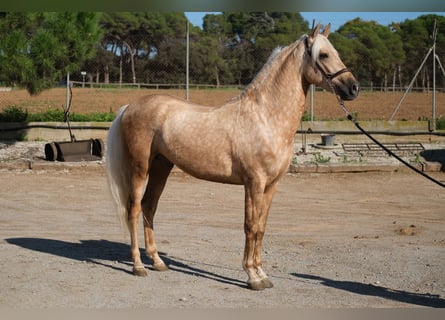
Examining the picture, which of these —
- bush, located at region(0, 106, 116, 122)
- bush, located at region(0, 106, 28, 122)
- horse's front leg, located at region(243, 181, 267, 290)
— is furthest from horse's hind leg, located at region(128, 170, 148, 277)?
bush, located at region(0, 106, 28, 122)

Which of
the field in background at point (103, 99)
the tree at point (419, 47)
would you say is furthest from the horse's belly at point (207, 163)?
the tree at point (419, 47)

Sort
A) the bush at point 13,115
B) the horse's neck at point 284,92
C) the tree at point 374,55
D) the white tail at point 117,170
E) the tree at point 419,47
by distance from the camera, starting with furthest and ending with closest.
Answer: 1. the tree at point 419,47
2. the tree at point 374,55
3. the bush at point 13,115
4. the white tail at point 117,170
5. the horse's neck at point 284,92

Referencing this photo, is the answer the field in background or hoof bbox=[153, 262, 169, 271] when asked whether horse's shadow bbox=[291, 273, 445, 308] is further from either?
the field in background

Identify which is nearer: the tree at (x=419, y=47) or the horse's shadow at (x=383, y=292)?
the horse's shadow at (x=383, y=292)

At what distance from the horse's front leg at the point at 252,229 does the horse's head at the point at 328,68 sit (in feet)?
2.99

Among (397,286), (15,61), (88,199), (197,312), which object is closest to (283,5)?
(397,286)

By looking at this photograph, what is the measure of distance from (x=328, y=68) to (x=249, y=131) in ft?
2.45

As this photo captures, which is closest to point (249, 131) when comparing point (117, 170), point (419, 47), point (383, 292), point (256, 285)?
point (256, 285)

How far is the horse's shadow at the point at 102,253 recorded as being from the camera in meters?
5.59

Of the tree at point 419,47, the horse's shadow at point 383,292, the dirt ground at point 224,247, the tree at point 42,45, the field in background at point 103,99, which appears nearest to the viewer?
the horse's shadow at point 383,292

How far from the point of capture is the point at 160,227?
24.4 feet

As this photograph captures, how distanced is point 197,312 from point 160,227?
3.06m

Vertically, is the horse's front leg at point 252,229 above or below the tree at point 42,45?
below

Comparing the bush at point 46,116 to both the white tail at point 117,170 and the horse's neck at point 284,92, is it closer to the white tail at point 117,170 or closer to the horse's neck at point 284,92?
the white tail at point 117,170
